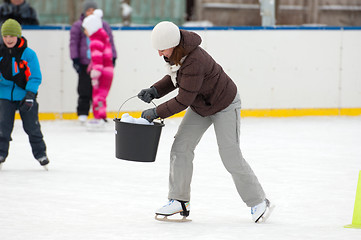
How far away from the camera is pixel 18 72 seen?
6.61 m

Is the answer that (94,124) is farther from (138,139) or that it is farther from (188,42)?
(188,42)

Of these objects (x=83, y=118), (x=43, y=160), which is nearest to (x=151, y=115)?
(x=43, y=160)

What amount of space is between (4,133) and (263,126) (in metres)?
4.59

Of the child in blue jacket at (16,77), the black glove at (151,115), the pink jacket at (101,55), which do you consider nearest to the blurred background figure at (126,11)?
the pink jacket at (101,55)

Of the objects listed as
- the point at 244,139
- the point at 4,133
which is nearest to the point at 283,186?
the point at 4,133

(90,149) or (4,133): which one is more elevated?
(4,133)

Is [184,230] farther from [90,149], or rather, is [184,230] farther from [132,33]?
[132,33]

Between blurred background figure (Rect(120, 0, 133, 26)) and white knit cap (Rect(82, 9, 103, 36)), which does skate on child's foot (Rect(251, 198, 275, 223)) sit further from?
blurred background figure (Rect(120, 0, 133, 26))

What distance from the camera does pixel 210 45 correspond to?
1124 centimetres

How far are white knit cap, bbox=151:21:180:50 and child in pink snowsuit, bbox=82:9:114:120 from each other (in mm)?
5431

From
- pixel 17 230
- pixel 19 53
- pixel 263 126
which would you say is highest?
pixel 19 53

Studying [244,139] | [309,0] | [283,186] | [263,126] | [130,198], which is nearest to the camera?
[130,198]

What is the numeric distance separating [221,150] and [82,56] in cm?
558

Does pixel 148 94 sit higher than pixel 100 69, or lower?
higher
